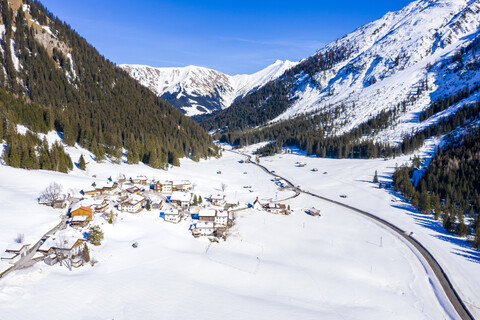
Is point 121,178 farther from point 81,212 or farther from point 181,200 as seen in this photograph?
point 81,212

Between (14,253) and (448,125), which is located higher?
(448,125)

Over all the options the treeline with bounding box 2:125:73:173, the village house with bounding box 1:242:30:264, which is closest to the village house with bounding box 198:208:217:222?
the village house with bounding box 1:242:30:264

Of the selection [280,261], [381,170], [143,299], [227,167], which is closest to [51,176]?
[143,299]

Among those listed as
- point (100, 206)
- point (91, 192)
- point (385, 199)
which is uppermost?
point (385, 199)

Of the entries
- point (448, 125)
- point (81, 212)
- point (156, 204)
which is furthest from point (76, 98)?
point (448, 125)

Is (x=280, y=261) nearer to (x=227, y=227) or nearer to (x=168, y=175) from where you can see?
(x=227, y=227)

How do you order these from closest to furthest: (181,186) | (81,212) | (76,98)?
(81,212) < (181,186) < (76,98)

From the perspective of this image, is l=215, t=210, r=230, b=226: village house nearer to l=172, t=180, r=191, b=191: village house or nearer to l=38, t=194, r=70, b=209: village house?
l=172, t=180, r=191, b=191: village house
